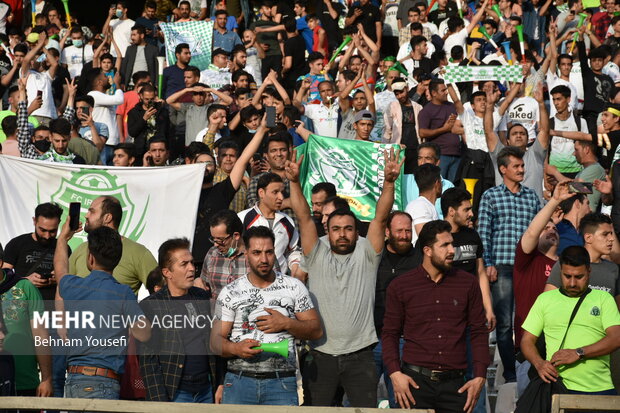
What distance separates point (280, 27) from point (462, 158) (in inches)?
267

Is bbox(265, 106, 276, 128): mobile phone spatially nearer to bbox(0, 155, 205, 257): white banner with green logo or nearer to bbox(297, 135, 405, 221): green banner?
bbox(0, 155, 205, 257): white banner with green logo

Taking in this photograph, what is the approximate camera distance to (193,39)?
61.9 ft

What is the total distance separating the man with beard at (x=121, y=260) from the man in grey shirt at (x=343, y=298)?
4.04ft

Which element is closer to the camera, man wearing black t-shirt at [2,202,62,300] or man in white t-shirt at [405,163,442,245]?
man wearing black t-shirt at [2,202,62,300]

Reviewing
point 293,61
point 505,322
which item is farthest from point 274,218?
point 293,61

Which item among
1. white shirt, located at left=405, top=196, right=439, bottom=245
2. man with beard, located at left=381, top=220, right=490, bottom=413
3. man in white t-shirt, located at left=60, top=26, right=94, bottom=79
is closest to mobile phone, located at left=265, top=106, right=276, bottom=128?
white shirt, located at left=405, top=196, right=439, bottom=245

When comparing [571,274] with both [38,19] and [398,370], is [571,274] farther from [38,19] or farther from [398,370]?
[38,19]

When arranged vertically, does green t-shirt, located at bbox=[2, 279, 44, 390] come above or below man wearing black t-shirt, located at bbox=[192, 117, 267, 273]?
below

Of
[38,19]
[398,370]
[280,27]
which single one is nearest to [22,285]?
[398,370]

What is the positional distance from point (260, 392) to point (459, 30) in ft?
42.2

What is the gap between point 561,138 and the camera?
1402 centimetres

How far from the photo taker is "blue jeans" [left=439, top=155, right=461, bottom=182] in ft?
44.7

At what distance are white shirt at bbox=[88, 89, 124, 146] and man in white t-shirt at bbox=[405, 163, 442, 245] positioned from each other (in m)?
6.13

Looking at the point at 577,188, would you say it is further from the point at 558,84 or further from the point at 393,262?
the point at 558,84
